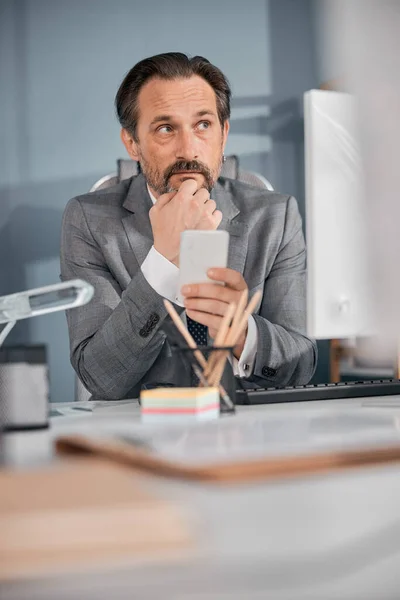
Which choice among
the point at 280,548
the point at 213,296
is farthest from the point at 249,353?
the point at 280,548

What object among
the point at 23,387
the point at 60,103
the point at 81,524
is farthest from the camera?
the point at 60,103

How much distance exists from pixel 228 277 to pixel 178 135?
808mm

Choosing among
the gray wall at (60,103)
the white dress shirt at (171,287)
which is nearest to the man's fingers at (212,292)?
the white dress shirt at (171,287)

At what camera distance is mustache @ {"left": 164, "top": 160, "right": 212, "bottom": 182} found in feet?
7.20

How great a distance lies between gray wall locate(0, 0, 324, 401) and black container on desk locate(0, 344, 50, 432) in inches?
109

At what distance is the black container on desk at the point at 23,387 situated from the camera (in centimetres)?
102

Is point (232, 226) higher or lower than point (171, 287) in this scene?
higher

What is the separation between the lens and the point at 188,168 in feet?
7.32

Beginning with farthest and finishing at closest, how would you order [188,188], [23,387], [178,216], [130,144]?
[130,144] < [188,188] < [178,216] < [23,387]

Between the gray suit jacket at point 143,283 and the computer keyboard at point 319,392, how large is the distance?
0.70 ft

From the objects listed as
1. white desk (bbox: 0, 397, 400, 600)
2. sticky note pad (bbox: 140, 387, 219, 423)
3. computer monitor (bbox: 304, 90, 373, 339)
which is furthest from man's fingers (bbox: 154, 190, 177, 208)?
white desk (bbox: 0, 397, 400, 600)

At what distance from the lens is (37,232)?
3805 mm

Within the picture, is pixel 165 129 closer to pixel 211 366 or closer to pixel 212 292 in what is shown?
pixel 212 292

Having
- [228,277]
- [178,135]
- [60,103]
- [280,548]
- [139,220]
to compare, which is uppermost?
[60,103]
